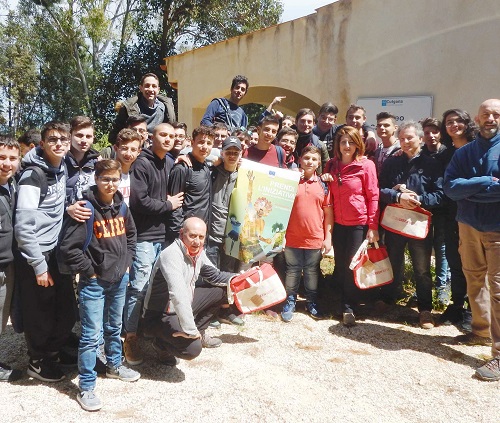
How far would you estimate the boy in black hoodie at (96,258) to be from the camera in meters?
3.31

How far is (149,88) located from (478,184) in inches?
137

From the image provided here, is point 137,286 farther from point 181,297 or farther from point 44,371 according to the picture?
point 44,371

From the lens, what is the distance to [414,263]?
496cm

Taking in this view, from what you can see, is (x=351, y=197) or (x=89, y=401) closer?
(x=89, y=401)

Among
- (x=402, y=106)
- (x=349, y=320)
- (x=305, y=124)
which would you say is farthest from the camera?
(x=402, y=106)

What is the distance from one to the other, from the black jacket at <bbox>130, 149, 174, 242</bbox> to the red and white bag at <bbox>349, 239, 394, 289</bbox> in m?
1.88

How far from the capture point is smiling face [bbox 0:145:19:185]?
11.2 ft

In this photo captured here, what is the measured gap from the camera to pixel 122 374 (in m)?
3.71

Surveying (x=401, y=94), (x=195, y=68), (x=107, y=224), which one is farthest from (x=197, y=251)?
(x=195, y=68)

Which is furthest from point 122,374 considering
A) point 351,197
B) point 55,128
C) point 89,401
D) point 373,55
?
point 373,55

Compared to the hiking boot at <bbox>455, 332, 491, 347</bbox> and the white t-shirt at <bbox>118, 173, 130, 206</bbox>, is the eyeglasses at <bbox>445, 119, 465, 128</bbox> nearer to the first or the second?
the hiking boot at <bbox>455, 332, 491, 347</bbox>

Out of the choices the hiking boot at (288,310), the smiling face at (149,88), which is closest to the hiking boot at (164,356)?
the hiking boot at (288,310)

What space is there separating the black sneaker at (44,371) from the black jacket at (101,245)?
2.99 ft

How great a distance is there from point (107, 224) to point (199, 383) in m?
1.38
